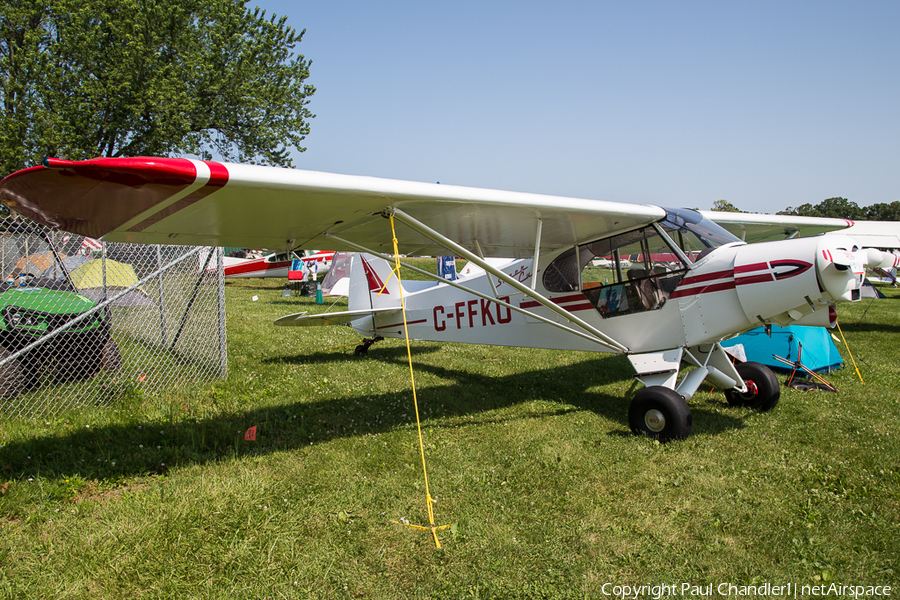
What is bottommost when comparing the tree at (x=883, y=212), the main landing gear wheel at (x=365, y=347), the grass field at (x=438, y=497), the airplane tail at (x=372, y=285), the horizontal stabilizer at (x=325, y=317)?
the grass field at (x=438, y=497)

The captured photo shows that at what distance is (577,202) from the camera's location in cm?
450

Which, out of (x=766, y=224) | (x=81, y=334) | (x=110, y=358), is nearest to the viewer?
(x=81, y=334)

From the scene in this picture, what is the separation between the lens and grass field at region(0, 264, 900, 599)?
2.57 metres

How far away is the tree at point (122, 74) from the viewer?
1786 cm

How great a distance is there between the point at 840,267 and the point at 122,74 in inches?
894

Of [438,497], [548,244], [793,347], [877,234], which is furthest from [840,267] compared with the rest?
[877,234]

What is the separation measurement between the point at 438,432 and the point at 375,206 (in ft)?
7.34

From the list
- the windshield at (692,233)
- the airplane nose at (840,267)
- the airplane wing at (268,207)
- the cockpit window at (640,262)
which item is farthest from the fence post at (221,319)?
the airplane nose at (840,267)

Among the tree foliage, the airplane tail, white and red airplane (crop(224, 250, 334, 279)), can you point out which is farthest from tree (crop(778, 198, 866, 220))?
the airplane tail

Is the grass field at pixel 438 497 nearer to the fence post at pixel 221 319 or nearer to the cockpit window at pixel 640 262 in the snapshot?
the fence post at pixel 221 319

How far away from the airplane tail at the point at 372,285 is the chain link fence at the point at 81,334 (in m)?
2.42

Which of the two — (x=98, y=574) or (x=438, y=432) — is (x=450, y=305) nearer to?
(x=438, y=432)

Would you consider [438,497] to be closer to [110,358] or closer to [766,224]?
[110,358]

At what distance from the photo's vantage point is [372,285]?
27.8 ft
